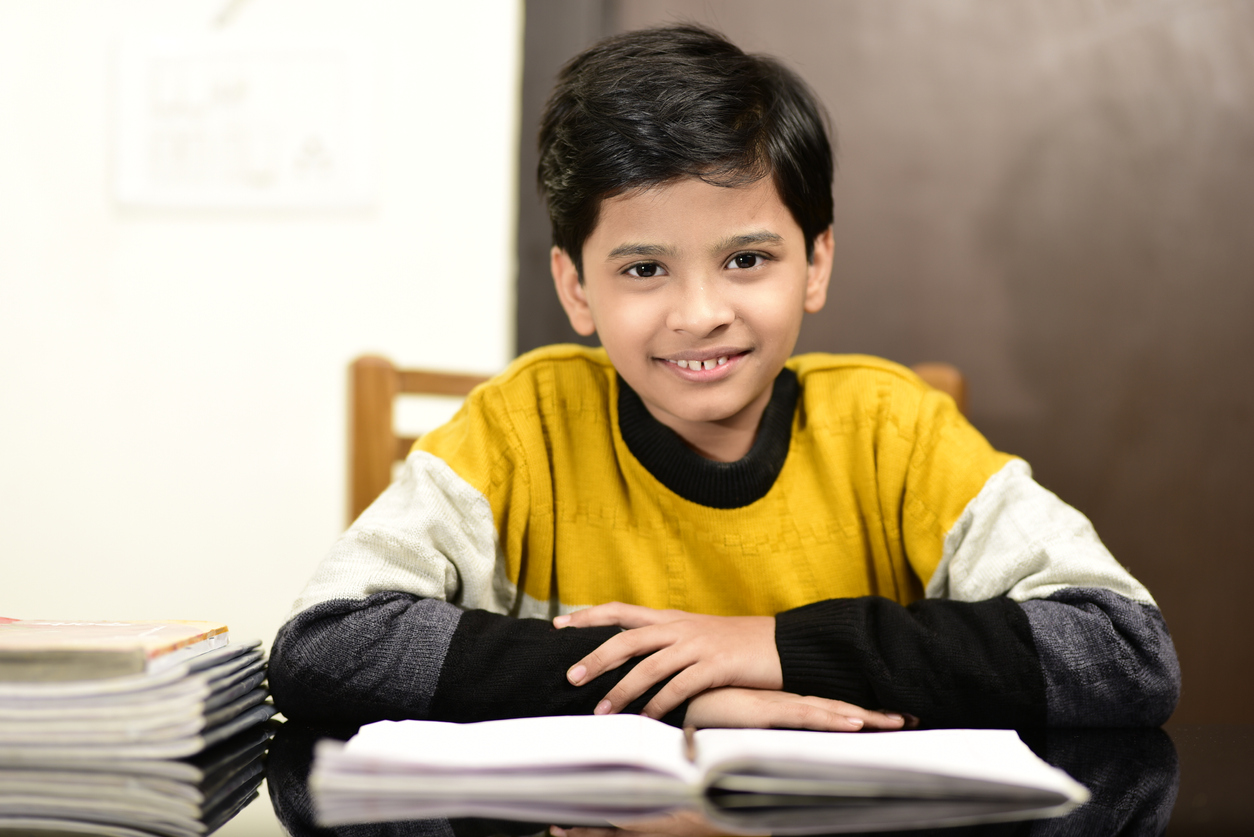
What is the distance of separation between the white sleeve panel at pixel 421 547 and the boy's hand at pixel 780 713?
25cm

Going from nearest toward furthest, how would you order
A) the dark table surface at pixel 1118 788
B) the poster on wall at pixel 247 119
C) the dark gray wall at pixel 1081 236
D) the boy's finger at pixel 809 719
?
1. the dark table surface at pixel 1118 788
2. the boy's finger at pixel 809 719
3. the dark gray wall at pixel 1081 236
4. the poster on wall at pixel 247 119

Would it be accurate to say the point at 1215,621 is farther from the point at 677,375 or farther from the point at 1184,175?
the point at 677,375

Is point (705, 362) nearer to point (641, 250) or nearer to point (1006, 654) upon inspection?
point (641, 250)

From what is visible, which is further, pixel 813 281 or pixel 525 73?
pixel 525 73

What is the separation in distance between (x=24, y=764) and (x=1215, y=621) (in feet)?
5.12

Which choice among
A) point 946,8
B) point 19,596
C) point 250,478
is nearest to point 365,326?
point 250,478

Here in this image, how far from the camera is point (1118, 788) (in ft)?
1.43

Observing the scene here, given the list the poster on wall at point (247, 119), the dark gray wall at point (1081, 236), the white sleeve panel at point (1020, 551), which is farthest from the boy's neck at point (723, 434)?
the poster on wall at point (247, 119)

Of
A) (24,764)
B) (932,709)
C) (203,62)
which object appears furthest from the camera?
(203,62)

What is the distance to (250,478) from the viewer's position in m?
1.54

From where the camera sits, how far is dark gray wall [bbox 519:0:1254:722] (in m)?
1.36

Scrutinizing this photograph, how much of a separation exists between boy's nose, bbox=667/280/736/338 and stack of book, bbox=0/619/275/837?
45 cm

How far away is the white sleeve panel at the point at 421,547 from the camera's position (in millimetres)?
673

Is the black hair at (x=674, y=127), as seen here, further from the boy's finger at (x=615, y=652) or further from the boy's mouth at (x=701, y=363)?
the boy's finger at (x=615, y=652)
